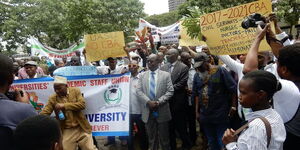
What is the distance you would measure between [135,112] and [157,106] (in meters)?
0.71

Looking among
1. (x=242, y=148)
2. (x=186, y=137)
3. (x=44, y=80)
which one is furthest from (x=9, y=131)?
(x=186, y=137)

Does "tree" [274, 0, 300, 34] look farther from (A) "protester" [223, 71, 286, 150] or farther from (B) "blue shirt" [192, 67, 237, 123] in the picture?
(A) "protester" [223, 71, 286, 150]

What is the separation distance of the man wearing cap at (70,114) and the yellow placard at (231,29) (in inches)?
93.8

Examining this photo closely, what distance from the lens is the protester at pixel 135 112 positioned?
5523 mm

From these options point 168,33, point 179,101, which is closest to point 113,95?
point 179,101

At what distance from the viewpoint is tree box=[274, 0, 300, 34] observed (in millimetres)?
18677

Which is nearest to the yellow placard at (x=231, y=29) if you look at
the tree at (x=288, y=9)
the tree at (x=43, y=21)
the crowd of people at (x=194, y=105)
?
the crowd of people at (x=194, y=105)

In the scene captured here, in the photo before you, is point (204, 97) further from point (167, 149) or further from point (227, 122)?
point (167, 149)

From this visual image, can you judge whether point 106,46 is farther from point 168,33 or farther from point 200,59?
point 168,33

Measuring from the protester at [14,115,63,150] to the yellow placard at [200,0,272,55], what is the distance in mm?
3034

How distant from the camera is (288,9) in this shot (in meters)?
19.3

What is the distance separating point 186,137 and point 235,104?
1.66 m

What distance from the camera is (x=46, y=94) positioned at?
5.44 m

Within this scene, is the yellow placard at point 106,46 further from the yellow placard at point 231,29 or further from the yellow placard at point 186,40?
the yellow placard at point 231,29
